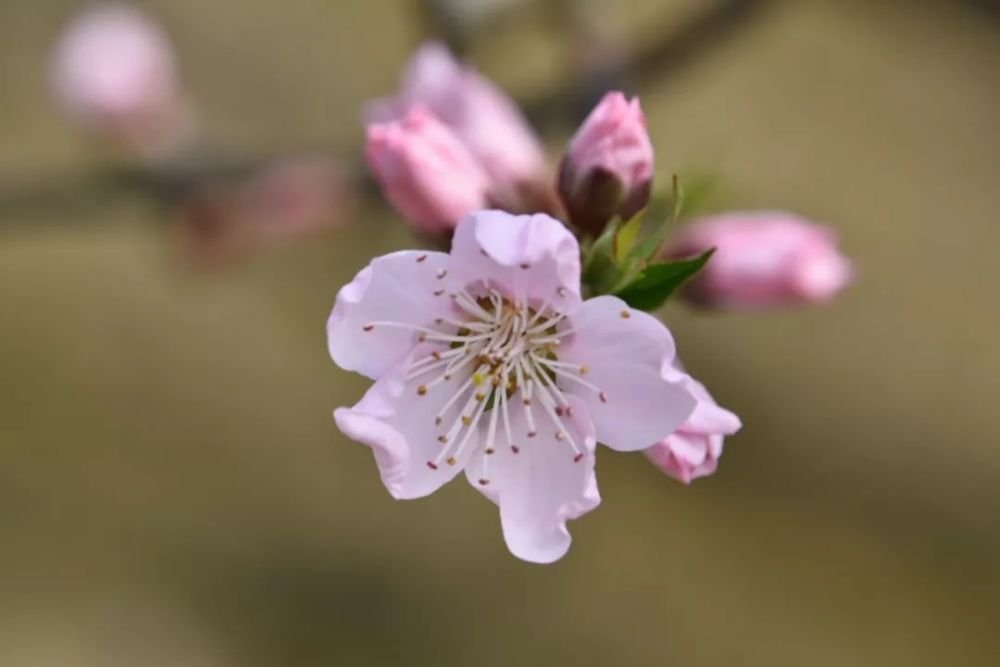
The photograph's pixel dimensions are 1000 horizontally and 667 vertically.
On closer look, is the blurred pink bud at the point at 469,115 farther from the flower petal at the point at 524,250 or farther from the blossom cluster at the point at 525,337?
the flower petal at the point at 524,250

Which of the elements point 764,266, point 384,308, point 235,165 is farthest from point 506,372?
point 235,165

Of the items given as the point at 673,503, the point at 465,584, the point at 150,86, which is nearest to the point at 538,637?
the point at 465,584

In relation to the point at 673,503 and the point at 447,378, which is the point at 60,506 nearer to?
the point at 673,503

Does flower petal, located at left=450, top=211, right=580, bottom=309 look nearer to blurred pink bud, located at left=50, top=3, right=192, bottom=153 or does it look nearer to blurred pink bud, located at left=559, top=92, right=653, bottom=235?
blurred pink bud, located at left=559, top=92, right=653, bottom=235

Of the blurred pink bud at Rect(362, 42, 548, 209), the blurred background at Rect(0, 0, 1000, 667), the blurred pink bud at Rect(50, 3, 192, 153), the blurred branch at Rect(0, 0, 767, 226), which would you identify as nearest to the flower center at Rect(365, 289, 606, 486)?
the blurred pink bud at Rect(362, 42, 548, 209)

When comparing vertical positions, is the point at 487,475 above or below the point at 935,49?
below

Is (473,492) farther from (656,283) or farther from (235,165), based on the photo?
(656,283)
